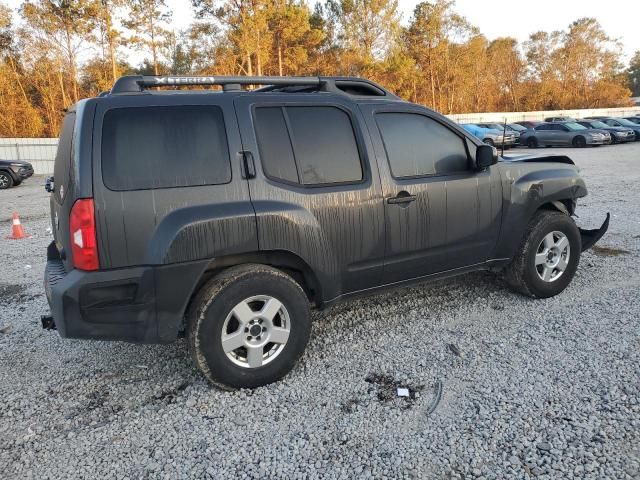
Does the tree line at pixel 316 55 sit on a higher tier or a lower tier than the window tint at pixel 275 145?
higher

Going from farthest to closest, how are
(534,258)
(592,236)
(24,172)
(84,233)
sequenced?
(24,172) → (592,236) → (534,258) → (84,233)

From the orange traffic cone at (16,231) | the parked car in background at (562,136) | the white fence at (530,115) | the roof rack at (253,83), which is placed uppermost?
the white fence at (530,115)

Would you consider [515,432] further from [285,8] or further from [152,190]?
[285,8]

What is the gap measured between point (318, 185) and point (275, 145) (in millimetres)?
390

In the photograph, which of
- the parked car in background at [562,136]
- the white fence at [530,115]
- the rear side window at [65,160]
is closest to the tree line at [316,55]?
the white fence at [530,115]

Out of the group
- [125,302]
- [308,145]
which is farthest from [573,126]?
[125,302]

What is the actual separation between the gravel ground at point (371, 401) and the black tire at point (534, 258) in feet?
0.46

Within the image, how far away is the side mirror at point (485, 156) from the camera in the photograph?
405cm

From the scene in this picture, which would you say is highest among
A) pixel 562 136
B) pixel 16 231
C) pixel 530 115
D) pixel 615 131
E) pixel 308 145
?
pixel 530 115

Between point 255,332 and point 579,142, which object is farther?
point 579,142

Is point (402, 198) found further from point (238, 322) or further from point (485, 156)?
point (238, 322)

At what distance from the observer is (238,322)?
3.23 metres

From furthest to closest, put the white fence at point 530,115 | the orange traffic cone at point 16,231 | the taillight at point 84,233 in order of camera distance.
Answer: the white fence at point 530,115 < the orange traffic cone at point 16,231 < the taillight at point 84,233

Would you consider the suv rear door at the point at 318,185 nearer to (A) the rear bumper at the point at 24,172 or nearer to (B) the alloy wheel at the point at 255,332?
(B) the alloy wheel at the point at 255,332
